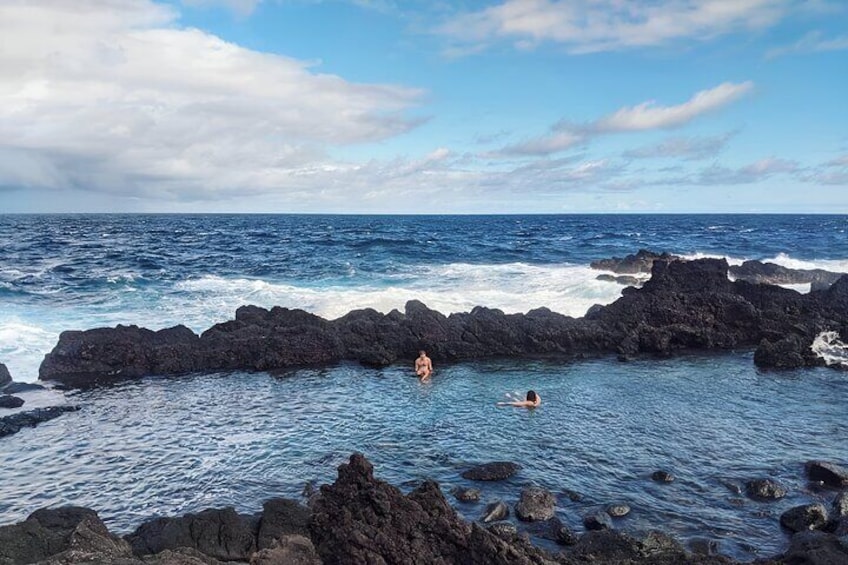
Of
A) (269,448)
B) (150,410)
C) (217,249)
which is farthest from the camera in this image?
(217,249)

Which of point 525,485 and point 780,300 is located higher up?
point 780,300

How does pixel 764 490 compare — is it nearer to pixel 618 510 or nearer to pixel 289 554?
pixel 618 510

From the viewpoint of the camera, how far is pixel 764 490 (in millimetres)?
12594

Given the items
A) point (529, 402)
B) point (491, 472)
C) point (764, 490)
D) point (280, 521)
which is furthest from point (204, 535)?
point (529, 402)

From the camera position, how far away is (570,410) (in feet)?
60.1

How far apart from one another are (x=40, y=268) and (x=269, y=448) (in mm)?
42787

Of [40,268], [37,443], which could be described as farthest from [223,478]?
[40,268]

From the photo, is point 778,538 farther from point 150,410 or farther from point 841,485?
point 150,410

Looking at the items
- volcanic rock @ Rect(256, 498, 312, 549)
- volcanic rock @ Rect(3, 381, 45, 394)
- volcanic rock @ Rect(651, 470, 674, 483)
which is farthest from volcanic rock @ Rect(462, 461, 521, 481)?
volcanic rock @ Rect(3, 381, 45, 394)

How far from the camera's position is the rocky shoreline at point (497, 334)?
2259cm

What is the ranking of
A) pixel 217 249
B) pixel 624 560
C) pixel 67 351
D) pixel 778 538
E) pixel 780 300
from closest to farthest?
pixel 624 560 → pixel 778 538 → pixel 67 351 → pixel 780 300 → pixel 217 249

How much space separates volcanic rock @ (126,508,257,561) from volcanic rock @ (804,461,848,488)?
11514mm

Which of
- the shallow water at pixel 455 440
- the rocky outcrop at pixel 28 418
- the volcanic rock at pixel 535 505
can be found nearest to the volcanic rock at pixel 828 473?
the shallow water at pixel 455 440

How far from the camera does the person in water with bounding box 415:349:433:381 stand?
72.8 ft
